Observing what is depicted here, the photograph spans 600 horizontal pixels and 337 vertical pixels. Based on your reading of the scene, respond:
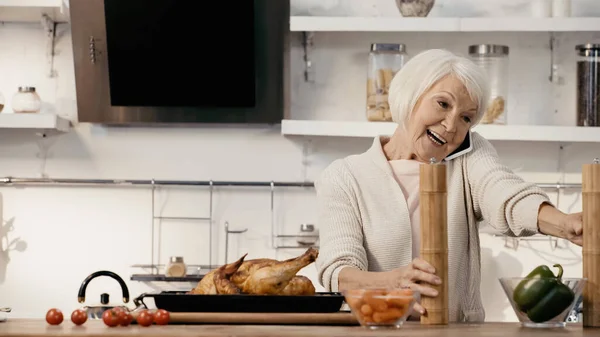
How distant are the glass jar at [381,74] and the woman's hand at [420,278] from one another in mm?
1611

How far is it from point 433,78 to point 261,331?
0.88 meters

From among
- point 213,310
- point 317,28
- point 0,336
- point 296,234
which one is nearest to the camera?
point 0,336

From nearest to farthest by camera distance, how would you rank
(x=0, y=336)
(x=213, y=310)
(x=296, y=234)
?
1. (x=0, y=336)
2. (x=213, y=310)
3. (x=296, y=234)

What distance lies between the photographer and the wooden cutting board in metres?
1.77

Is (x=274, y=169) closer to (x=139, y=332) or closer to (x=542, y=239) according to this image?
(x=542, y=239)

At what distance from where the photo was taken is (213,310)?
187 cm

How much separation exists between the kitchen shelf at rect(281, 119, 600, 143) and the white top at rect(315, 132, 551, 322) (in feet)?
3.21

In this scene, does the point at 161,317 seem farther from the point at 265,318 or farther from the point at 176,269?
the point at 176,269

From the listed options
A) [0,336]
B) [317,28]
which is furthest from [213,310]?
[317,28]

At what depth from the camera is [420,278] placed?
1.81 m

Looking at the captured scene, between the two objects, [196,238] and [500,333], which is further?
[196,238]

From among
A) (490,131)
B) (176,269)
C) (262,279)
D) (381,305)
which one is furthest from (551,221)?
(176,269)

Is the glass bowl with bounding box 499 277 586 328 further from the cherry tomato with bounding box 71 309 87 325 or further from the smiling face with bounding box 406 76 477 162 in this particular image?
the cherry tomato with bounding box 71 309 87 325

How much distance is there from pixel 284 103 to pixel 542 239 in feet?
3.42
